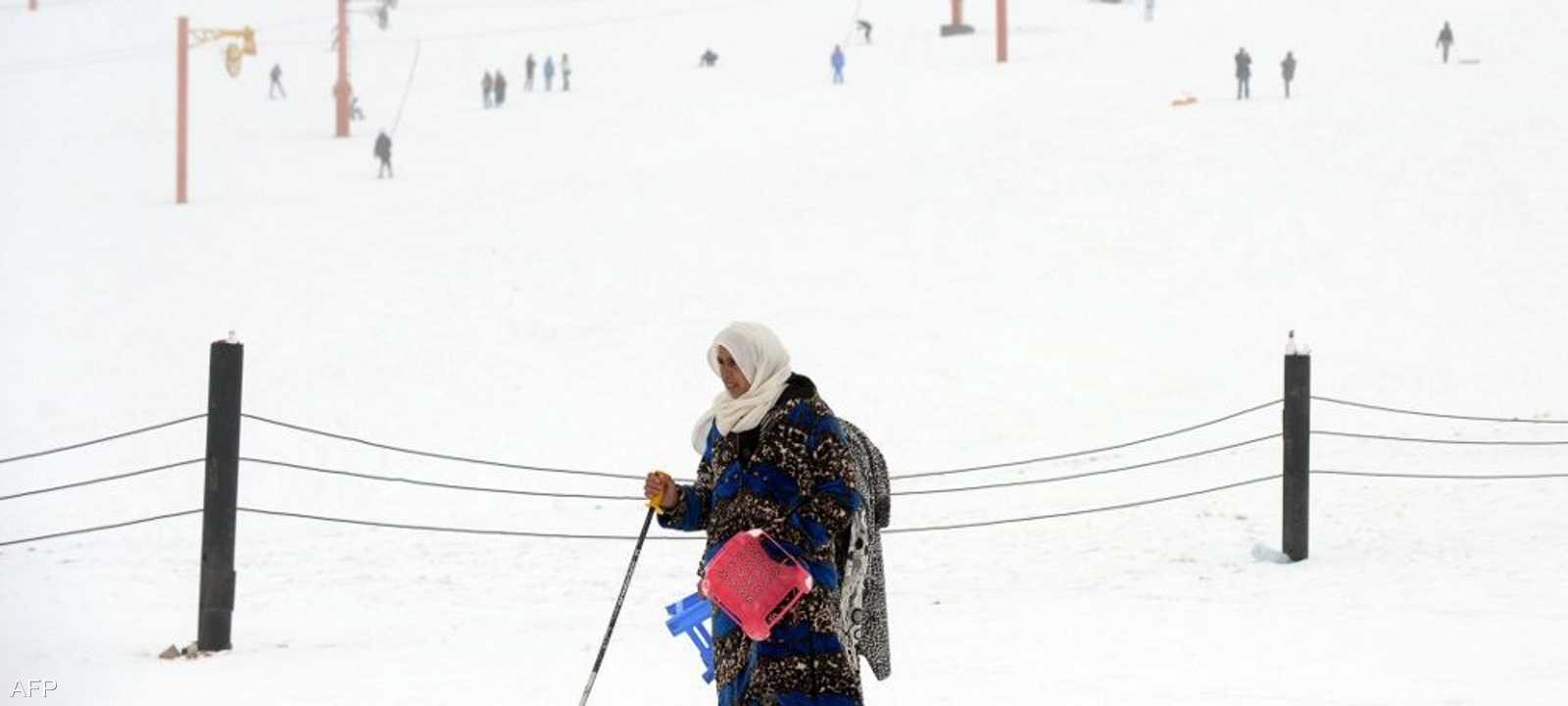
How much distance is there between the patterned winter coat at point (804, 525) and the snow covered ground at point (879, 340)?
272 centimetres

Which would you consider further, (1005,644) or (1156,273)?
(1156,273)

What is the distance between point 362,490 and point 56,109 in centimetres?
3081

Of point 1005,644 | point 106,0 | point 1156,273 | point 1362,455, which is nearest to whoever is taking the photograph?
point 1005,644

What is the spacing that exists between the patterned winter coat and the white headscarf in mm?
30

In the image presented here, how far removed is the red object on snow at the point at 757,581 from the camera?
536 centimetres

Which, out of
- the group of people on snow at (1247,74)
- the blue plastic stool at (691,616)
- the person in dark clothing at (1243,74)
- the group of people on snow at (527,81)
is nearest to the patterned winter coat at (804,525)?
the blue plastic stool at (691,616)

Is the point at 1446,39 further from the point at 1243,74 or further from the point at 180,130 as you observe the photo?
the point at 180,130

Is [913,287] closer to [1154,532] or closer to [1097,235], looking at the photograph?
[1097,235]

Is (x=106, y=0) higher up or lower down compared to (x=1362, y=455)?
higher up

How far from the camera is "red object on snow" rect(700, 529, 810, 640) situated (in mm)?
5363

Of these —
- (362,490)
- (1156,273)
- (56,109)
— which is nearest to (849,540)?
(362,490)

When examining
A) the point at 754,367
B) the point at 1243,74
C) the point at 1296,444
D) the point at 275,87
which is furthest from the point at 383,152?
the point at 754,367

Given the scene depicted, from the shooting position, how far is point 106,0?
63875 mm

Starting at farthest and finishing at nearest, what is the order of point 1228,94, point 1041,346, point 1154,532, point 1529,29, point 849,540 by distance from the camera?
point 1529,29, point 1228,94, point 1041,346, point 1154,532, point 849,540
